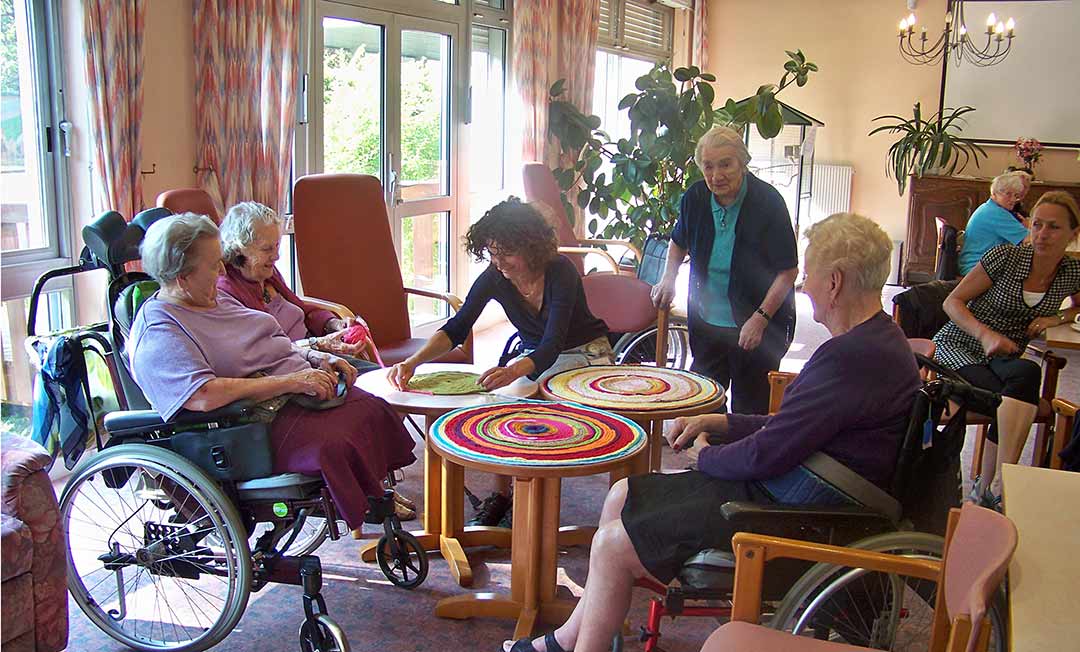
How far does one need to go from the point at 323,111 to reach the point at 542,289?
196 cm

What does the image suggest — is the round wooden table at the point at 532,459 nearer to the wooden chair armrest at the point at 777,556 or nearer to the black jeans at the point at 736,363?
the wooden chair armrest at the point at 777,556

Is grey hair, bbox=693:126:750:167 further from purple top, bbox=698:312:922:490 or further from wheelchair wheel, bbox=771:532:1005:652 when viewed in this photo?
wheelchair wheel, bbox=771:532:1005:652

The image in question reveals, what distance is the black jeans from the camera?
337 centimetres

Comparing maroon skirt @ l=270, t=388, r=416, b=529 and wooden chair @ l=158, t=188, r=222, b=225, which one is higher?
wooden chair @ l=158, t=188, r=222, b=225

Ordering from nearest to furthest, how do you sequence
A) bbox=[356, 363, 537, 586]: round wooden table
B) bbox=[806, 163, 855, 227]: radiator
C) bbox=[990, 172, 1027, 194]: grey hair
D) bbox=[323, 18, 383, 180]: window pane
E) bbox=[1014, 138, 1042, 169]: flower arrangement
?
bbox=[356, 363, 537, 586]: round wooden table < bbox=[323, 18, 383, 180]: window pane < bbox=[990, 172, 1027, 194]: grey hair < bbox=[1014, 138, 1042, 169]: flower arrangement < bbox=[806, 163, 855, 227]: radiator

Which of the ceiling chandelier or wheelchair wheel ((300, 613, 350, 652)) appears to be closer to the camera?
wheelchair wheel ((300, 613, 350, 652))

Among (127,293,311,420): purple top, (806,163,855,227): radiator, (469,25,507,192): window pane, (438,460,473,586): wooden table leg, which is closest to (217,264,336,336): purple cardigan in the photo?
(127,293,311,420): purple top

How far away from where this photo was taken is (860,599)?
203 cm

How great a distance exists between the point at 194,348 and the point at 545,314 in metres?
1.12

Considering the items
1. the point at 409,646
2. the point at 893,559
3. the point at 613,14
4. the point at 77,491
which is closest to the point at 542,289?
the point at 409,646

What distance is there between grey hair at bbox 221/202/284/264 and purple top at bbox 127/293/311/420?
23 centimetres

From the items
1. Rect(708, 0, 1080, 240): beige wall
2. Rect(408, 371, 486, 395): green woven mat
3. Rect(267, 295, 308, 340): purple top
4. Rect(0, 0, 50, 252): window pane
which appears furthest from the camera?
Rect(708, 0, 1080, 240): beige wall

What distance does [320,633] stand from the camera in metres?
2.26

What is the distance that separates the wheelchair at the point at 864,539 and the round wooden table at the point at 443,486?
0.90 m
